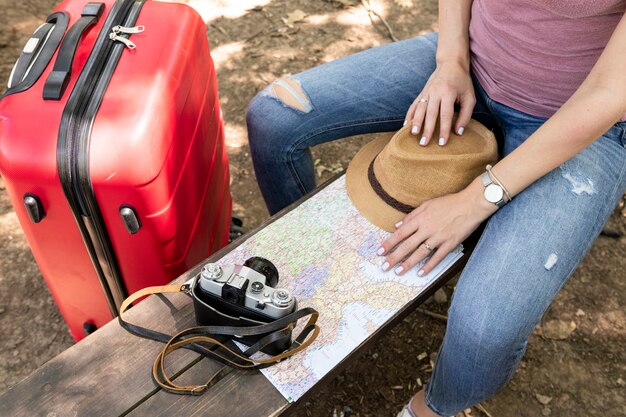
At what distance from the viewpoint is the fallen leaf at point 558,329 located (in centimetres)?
230

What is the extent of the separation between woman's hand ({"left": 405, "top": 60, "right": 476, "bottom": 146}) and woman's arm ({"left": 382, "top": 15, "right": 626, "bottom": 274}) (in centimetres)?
20

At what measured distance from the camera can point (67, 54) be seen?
1.55 metres

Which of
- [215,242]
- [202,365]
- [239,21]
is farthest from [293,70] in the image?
[202,365]

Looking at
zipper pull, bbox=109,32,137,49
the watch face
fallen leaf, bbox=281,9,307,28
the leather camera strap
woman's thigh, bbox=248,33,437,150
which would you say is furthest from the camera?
fallen leaf, bbox=281,9,307,28

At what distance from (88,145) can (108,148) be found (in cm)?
5

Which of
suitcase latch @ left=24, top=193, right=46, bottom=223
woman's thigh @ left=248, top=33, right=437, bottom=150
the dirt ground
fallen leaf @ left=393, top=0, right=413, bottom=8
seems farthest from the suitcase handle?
fallen leaf @ left=393, top=0, right=413, bottom=8

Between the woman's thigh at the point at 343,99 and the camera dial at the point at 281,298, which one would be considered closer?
the camera dial at the point at 281,298

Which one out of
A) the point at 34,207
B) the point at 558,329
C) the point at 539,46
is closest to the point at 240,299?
the point at 34,207

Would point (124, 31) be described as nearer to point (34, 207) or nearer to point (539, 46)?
point (34, 207)

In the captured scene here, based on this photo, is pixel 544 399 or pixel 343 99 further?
pixel 544 399

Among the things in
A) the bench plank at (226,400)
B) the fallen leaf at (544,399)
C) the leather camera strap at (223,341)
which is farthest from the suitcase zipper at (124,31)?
the fallen leaf at (544,399)

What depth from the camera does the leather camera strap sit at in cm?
127

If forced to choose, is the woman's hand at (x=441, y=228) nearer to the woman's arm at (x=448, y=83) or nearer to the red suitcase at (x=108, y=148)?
the woman's arm at (x=448, y=83)

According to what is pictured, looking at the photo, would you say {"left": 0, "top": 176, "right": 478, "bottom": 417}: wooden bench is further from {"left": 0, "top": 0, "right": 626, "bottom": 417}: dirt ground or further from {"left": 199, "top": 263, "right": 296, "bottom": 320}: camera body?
{"left": 0, "top": 0, "right": 626, "bottom": 417}: dirt ground
